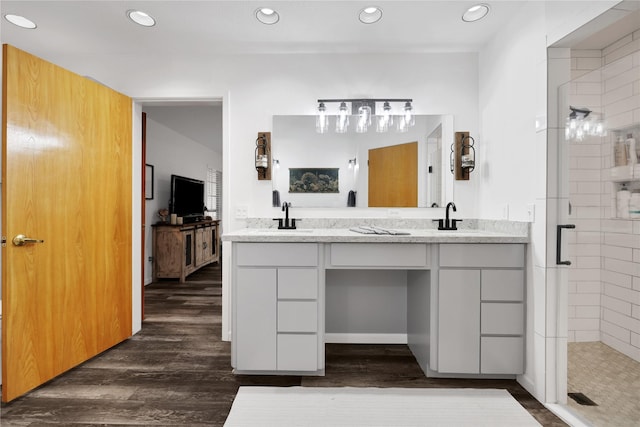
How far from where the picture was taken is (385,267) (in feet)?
6.64

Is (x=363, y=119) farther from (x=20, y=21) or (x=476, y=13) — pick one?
(x=20, y=21)

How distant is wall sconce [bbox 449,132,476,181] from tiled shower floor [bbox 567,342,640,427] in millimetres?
1435

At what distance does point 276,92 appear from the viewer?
267 cm

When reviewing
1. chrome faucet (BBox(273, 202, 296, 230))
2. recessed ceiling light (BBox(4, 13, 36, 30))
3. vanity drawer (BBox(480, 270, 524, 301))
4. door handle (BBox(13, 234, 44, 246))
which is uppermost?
recessed ceiling light (BBox(4, 13, 36, 30))

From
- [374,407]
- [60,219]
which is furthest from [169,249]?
[374,407]

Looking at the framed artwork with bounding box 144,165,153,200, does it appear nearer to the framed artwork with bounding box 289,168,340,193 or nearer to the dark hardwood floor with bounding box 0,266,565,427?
the dark hardwood floor with bounding box 0,266,565,427

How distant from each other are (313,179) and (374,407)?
5.55 ft

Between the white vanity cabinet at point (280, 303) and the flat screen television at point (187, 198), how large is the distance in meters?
3.65

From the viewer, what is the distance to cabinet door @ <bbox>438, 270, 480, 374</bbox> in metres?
1.99

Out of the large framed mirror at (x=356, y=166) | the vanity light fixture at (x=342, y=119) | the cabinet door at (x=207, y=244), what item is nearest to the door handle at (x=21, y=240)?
the large framed mirror at (x=356, y=166)

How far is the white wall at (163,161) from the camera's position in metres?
4.77

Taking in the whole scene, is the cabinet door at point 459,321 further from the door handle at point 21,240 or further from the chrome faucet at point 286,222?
the door handle at point 21,240

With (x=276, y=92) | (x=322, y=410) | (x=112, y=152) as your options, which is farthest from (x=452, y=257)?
(x=112, y=152)

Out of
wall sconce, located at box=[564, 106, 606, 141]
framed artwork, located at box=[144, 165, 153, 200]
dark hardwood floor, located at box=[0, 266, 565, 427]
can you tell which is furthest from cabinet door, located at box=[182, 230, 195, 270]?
wall sconce, located at box=[564, 106, 606, 141]
